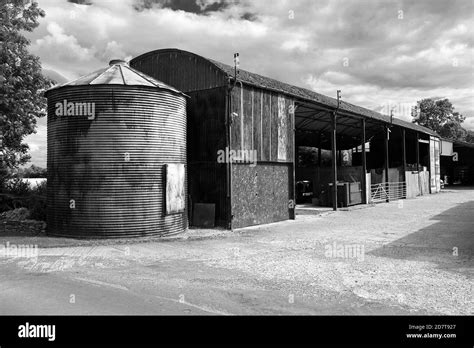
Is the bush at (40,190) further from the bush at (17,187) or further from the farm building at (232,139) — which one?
the farm building at (232,139)

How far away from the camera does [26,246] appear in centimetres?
1238

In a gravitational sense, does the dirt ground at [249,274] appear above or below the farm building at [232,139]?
below

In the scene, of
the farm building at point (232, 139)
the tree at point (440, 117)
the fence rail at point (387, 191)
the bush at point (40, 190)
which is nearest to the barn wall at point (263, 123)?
the farm building at point (232, 139)

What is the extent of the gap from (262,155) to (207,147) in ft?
9.01

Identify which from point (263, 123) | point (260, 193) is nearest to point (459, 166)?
point (263, 123)

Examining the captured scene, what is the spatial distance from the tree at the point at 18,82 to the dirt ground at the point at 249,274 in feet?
Result: 36.8

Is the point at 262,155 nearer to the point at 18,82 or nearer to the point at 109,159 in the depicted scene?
the point at 109,159

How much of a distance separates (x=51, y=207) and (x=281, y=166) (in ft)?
34.8

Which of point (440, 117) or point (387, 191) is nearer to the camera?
point (387, 191)

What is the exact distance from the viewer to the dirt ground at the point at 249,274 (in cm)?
667

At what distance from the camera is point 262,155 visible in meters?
18.2

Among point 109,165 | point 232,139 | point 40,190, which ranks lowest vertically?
point 40,190
